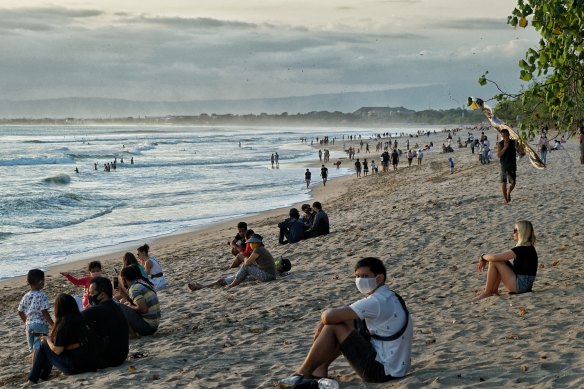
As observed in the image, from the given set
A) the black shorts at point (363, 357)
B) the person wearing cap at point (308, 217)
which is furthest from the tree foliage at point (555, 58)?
the person wearing cap at point (308, 217)

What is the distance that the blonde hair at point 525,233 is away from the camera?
932 centimetres

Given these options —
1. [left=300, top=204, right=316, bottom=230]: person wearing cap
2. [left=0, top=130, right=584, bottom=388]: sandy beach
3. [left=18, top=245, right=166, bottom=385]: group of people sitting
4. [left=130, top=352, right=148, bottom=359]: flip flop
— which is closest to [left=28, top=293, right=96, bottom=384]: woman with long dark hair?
[left=18, top=245, right=166, bottom=385]: group of people sitting

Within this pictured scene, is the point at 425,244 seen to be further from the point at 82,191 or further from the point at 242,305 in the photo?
the point at 82,191

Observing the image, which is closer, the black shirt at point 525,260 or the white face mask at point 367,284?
the white face mask at point 367,284

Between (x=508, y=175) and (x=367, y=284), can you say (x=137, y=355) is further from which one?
(x=508, y=175)

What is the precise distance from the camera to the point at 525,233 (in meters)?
9.34

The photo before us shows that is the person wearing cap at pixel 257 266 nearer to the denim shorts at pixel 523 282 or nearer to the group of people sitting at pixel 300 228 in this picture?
the group of people sitting at pixel 300 228

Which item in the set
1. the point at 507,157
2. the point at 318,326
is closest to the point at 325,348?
the point at 318,326

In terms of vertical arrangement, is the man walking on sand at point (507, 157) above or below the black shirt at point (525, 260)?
above

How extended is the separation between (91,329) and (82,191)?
4120 cm

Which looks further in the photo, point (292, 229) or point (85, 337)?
point (292, 229)

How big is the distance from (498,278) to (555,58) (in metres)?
2.92

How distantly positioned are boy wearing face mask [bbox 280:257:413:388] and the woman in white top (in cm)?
764

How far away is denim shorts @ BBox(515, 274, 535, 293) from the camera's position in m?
9.71
